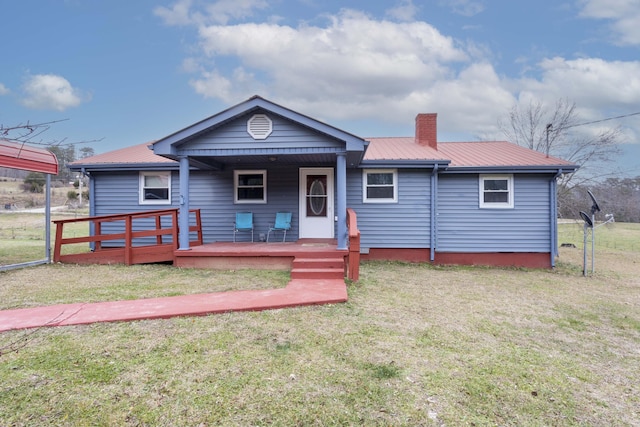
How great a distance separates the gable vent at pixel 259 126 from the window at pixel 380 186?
3.08m

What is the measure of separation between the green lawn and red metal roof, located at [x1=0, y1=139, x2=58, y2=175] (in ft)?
9.93

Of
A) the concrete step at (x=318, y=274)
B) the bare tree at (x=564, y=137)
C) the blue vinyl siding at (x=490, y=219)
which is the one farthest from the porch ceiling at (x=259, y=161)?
the bare tree at (x=564, y=137)

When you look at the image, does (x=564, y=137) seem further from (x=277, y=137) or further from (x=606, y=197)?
(x=277, y=137)

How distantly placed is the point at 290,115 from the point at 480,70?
16.2 m

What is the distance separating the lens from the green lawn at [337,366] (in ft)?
7.22

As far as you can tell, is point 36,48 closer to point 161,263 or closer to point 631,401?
point 161,263

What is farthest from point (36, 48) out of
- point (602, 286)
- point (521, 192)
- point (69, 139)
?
point (602, 286)

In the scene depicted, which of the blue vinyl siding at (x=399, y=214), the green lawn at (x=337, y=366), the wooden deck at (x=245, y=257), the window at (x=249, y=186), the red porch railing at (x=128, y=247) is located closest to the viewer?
the green lawn at (x=337, y=366)

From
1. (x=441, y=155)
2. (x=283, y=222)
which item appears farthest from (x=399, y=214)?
(x=283, y=222)

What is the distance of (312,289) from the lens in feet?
16.7

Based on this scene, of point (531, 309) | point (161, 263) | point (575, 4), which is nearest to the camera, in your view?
point (531, 309)

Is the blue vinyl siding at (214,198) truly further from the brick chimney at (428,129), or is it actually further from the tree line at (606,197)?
the tree line at (606,197)

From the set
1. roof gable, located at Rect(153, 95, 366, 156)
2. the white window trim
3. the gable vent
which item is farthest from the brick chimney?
the gable vent

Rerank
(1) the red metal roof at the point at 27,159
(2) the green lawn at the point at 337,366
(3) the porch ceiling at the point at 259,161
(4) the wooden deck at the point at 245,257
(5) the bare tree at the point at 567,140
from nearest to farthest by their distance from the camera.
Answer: (2) the green lawn at the point at 337,366 < (4) the wooden deck at the point at 245,257 < (1) the red metal roof at the point at 27,159 < (3) the porch ceiling at the point at 259,161 < (5) the bare tree at the point at 567,140
